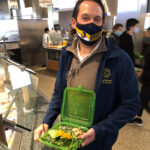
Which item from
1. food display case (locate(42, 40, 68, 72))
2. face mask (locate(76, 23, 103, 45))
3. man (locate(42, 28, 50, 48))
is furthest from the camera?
man (locate(42, 28, 50, 48))

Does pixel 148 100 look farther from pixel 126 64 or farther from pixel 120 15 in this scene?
pixel 120 15

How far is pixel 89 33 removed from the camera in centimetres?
105

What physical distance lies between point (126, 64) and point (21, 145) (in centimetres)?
109

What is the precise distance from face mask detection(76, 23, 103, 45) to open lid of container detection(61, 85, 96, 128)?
1.07 feet

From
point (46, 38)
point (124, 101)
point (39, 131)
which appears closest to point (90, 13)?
point (124, 101)

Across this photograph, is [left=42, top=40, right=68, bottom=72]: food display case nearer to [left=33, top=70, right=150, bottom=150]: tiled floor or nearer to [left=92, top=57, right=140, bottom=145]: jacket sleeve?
[left=33, top=70, right=150, bottom=150]: tiled floor

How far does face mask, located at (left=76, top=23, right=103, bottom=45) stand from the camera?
41.0 inches

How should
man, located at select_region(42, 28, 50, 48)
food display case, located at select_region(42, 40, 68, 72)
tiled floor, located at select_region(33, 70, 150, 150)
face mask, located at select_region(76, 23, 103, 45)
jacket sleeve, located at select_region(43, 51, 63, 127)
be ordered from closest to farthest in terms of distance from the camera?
face mask, located at select_region(76, 23, 103, 45) → jacket sleeve, located at select_region(43, 51, 63, 127) → tiled floor, located at select_region(33, 70, 150, 150) → food display case, located at select_region(42, 40, 68, 72) → man, located at select_region(42, 28, 50, 48)

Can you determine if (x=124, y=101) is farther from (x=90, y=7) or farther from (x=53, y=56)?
(x=53, y=56)

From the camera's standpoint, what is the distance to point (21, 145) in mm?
1328

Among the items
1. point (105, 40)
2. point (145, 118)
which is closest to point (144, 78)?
point (105, 40)

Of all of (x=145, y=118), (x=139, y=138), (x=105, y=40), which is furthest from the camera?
(x=145, y=118)

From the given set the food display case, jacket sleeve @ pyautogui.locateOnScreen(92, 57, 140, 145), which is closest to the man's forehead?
jacket sleeve @ pyautogui.locateOnScreen(92, 57, 140, 145)

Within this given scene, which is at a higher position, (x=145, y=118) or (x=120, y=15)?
(x=120, y=15)
